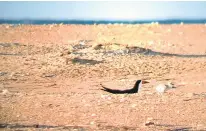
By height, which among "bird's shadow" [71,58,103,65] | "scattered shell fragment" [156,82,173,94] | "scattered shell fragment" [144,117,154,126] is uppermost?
"scattered shell fragment" [144,117,154,126]

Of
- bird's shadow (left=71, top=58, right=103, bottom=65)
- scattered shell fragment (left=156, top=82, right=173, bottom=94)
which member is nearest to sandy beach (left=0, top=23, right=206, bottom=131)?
bird's shadow (left=71, top=58, right=103, bottom=65)

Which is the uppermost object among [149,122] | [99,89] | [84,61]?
[149,122]

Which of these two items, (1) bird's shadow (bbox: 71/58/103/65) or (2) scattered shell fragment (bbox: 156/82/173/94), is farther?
(1) bird's shadow (bbox: 71/58/103/65)

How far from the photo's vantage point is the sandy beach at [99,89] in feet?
18.6

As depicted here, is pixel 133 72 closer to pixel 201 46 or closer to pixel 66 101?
pixel 66 101

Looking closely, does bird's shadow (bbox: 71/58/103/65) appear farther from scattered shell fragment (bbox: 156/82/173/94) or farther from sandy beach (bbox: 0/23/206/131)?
scattered shell fragment (bbox: 156/82/173/94)

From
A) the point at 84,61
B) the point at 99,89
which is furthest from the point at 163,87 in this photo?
the point at 84,61

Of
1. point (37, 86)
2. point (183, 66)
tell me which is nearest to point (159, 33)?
point (183, 66)

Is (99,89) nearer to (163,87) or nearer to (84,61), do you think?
(163,87)

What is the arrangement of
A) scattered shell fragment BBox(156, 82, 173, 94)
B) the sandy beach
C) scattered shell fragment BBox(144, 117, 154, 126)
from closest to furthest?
scattered shell fragment BBox(144, 117, 154, 126) → the sandy beach → scattered shell fragment BBox(156, 82, 173, 94)

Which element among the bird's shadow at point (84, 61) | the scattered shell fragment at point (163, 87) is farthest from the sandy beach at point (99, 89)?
the scattered shell fragment at point (163, 87)

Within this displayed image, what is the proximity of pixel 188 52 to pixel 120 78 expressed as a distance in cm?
659

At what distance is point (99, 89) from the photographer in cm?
809

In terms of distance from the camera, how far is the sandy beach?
5684mm
